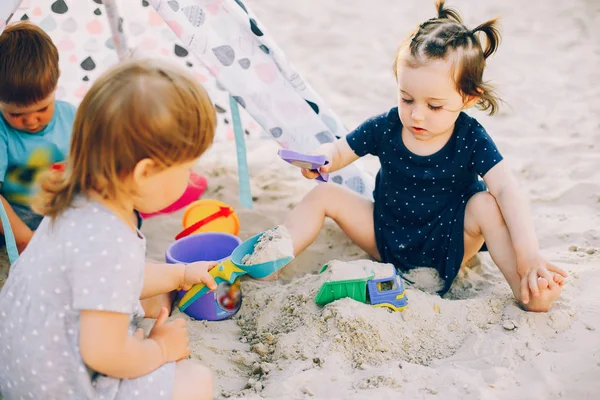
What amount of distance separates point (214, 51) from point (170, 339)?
1.04 meters

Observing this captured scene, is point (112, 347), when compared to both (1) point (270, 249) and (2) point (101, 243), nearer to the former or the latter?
(2) point (101, 243)

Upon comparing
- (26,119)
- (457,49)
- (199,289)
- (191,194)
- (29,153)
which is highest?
(457,49)

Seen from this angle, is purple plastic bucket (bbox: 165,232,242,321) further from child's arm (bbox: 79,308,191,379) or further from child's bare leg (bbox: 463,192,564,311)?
child's bare leg (bbox: 463,192,564,311)

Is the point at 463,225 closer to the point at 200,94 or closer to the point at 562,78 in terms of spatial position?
the point at 200,94

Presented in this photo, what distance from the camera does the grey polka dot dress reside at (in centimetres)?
125

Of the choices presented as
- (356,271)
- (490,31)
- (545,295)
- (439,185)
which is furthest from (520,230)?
(490,31)

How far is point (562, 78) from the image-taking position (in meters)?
3.65

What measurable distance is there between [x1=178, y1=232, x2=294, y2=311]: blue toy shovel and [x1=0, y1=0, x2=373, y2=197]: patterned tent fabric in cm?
52

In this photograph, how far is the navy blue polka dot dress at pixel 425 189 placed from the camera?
78.2 inches

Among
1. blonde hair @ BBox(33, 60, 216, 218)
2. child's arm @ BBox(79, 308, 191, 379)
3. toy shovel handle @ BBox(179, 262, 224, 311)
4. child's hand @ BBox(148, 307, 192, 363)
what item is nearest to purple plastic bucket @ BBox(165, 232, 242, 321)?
toy shovel handle @ BBox(179, 262, 224, 311)

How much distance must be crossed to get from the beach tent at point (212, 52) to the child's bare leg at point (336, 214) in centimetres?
17

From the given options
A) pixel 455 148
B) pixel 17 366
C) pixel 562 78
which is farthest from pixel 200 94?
pixel 562 78

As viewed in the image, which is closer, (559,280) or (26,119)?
(559,280)

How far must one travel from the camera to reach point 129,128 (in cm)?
122
